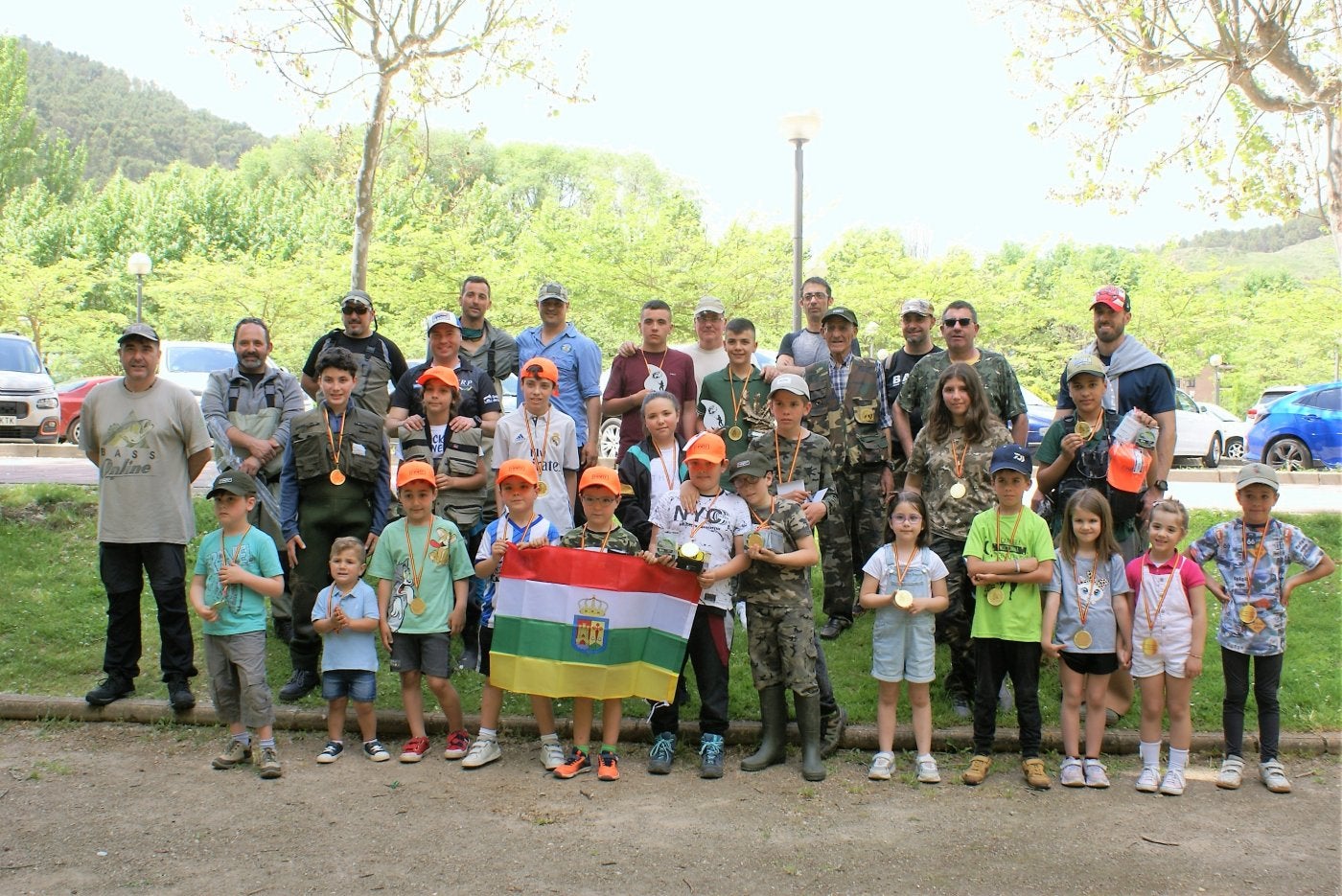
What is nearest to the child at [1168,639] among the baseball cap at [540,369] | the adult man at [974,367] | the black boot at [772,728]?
the adult man at [974,367]

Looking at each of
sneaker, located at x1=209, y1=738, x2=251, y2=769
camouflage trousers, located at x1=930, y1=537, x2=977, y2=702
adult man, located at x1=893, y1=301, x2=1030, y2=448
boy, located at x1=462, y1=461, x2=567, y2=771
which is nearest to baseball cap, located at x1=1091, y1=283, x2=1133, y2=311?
adult man, located at x1=893, y1=301, x2=1030, y2=448

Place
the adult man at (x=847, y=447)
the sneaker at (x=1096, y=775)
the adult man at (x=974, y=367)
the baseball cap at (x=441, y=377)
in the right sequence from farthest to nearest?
the adult man at (x=847, y=447) → the adult man at (x=974, y=367) → the baseball cap at (x=441, y=377) → the sneaker at (x=1096, y=775)

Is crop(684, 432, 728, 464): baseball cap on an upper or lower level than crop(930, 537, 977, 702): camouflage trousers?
upper

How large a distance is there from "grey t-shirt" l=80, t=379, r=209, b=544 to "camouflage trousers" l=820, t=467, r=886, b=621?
407 centimetres

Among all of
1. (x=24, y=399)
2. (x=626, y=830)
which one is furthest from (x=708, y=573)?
(x=24, y=399)

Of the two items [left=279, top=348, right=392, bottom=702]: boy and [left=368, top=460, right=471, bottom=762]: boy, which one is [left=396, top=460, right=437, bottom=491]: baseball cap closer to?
[left=368, top=460, right=471, bottom=762]: boy

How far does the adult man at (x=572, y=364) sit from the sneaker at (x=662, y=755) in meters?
2.05

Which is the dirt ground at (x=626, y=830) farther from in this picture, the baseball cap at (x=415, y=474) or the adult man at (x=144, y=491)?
the baseball cap at (x=415, y=474)

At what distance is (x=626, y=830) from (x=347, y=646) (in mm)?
1917

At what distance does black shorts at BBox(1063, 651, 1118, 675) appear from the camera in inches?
216

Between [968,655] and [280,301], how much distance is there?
2657 cm

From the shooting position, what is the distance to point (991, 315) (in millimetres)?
32375

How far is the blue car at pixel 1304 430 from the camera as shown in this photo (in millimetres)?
18203

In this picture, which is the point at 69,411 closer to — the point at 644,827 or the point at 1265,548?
the point at 644,827
